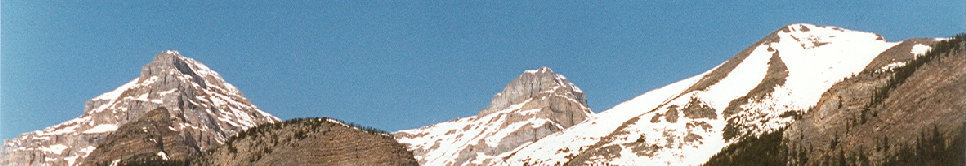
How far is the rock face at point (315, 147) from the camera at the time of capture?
121 meters

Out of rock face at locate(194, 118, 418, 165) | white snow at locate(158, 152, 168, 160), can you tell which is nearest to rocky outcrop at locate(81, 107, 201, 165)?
white snow at locate(158, 152, 168, 160)

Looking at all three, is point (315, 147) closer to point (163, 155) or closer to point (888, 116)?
point (163, 155)

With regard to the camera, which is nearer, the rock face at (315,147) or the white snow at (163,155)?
the rock face at (315,147)

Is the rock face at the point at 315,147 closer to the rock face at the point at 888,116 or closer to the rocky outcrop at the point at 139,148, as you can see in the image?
the rocky outcrop at the point at 139,148

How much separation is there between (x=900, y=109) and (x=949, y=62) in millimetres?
20258

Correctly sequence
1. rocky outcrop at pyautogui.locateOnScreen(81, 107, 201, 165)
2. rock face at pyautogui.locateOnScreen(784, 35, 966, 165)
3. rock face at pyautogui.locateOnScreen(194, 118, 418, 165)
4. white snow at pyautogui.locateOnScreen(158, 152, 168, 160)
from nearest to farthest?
rock face at pyautogui.locateOnScreen(194, 118, 418, 165) < rock face at pyautogui.locateOnScreen(784, 35, 966, 165) < white snow at pyautogui.locateOnScreen(158, 152, 168, 160) < rocky outcrop at pyautogui.locateOnScreen(81, 107, 201, 165)

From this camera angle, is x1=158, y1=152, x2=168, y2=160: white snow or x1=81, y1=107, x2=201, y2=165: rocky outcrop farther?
x1=81, y1=107, x2=201, y2=165: rocky outcrop

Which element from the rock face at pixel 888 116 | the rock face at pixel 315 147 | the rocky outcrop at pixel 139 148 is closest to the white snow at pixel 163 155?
the rocky outcrop at pixel 139 148

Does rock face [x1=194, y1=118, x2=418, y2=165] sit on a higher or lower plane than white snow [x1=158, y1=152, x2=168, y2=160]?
lower

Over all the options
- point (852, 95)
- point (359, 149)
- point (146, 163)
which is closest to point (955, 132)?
point (852, 95)

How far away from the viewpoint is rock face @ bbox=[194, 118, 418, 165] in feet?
397

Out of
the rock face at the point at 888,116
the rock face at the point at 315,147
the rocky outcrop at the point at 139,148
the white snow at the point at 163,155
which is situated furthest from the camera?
the rocky outcrop at the point at 139,148

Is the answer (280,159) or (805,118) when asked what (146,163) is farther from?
(805,118)

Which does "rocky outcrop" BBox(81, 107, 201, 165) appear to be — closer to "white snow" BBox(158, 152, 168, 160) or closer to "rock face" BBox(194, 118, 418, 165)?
"white snow" BBox(158, 152, 168, 160)
